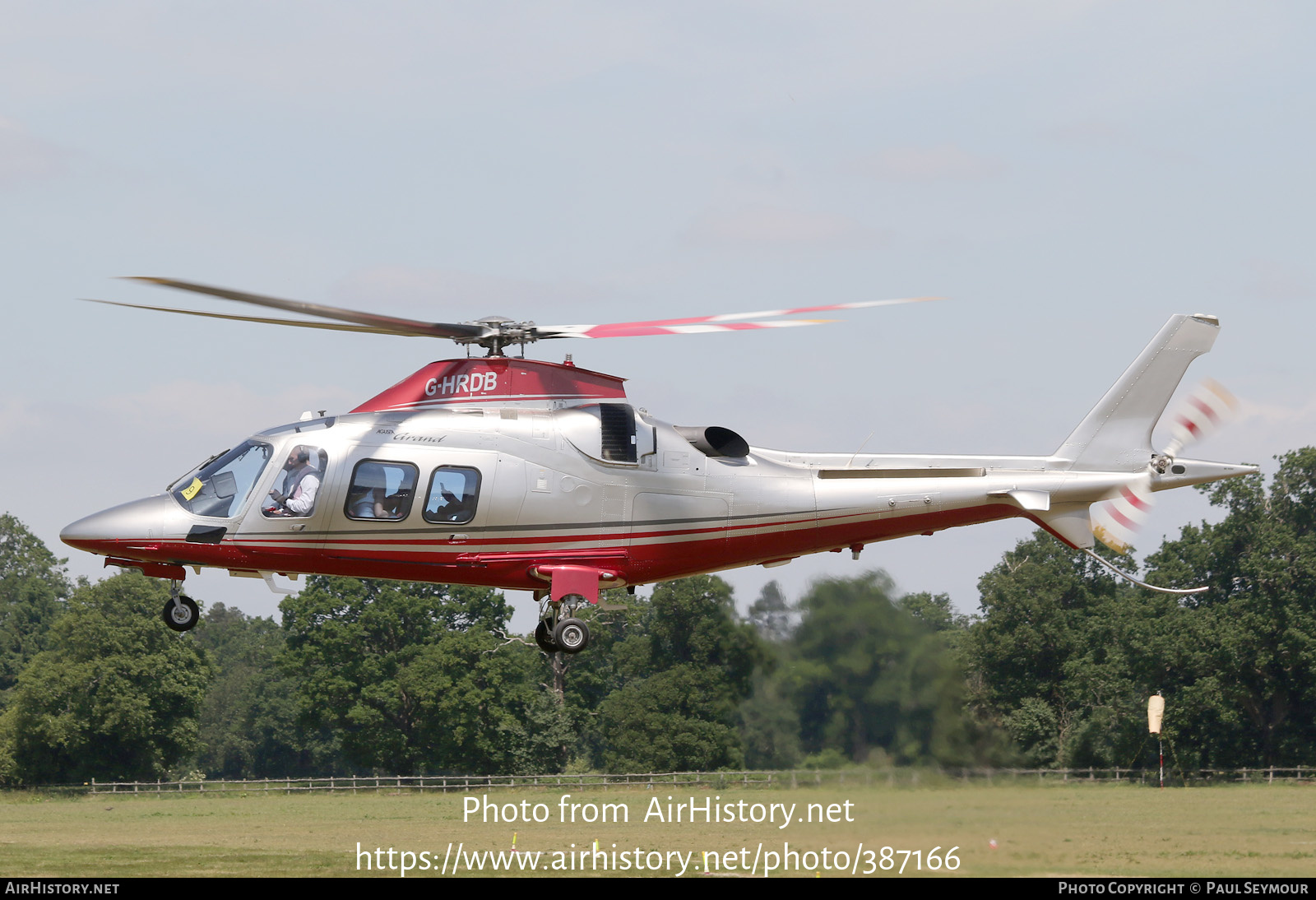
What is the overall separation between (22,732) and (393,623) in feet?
60.1

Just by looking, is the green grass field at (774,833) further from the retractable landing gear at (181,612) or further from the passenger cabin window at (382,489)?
the retractable landing gear at (181,612)

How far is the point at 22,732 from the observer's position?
70438mm

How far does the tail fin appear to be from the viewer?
2186 centimetres

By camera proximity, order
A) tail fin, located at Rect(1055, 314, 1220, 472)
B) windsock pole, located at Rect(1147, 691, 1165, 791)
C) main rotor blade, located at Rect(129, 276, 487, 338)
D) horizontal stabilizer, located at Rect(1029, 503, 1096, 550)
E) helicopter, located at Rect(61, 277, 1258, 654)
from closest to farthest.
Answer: main rotor blade, located at Rect(129, 276, 487, 338), helicopter, located at Rect(61, 277, 1258, 654), horizontal stabilizer, located at Rect(1029, 503, 1096, 550), tail fin, located at Rect(1055, 314, 1220, 472), windsock pole, located at Rect(1147, 691, 1165, 791)

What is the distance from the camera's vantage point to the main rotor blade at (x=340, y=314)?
16938mm

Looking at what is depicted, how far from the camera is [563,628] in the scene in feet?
65.2

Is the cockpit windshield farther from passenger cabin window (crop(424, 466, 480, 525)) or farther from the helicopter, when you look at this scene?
passenger cabin window (crop(424, 466, 480, 525))

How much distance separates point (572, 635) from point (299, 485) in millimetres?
4274

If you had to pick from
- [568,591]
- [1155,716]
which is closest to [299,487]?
[568,591]

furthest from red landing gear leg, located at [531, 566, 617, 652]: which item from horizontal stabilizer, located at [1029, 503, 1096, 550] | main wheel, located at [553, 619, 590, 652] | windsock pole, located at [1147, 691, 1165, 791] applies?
windsock pole, located at [1147, 691, 1165, 791]

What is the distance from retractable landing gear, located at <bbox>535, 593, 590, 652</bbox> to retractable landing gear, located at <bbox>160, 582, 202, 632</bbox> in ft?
15.7

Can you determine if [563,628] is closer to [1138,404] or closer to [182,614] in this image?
[182,614]

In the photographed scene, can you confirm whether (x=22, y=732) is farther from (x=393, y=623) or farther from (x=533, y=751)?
(x=533, y=751)

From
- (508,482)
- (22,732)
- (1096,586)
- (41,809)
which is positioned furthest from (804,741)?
(22,732)
